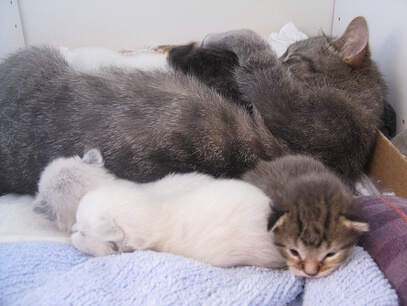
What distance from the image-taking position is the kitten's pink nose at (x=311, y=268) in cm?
108

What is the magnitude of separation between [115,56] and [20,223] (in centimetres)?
117

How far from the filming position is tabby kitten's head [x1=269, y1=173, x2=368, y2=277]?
3.50 feet

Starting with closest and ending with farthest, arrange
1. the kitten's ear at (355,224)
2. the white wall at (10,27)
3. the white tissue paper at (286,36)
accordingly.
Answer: the kitten's ear at (355,224), the white wall at (10,27), the white tissue paper at (286,36)

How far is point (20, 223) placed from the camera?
144cm

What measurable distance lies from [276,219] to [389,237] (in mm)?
376

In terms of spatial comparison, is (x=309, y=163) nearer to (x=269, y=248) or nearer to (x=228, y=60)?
(x=269, y=248)

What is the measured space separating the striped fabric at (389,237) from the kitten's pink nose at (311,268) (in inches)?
7.5

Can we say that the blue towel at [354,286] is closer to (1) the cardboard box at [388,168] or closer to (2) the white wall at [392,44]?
(1) the cardboard box at [388,168]

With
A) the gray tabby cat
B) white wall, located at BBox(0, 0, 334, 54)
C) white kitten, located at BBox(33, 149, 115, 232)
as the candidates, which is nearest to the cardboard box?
the gray tabby cat

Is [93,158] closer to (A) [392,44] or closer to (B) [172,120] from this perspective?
(B) [172,120]

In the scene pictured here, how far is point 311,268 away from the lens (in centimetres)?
108

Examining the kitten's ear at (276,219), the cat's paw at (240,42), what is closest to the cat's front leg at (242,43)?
the cat's paw at (240,42)

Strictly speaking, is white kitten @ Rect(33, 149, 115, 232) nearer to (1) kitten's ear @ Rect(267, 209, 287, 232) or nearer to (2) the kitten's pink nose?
(1) kitten's ear @ Rect(267, 209, 287, 232)

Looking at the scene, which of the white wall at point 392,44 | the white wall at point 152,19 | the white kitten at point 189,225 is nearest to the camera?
the white kitten at point 189,225
